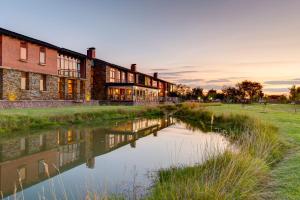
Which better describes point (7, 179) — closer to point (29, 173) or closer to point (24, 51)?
point (29, 173)

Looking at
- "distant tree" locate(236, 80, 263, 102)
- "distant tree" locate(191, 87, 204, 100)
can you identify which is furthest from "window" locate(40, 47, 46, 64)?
"distant tree" locate(236, 80, 263, 102)

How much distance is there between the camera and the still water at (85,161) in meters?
6.61

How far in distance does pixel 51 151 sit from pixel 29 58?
16.7 meters

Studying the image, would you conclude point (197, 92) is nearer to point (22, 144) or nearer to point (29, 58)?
point (29, 58)

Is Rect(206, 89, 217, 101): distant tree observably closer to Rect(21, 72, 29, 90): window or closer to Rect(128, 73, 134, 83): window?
Rect(128, 73, 134, 83): window

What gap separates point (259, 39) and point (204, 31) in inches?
196

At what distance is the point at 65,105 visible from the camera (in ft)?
95.0

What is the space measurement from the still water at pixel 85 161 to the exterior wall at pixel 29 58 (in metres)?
10.6

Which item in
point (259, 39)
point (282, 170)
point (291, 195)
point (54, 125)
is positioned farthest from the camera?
point (259, 39)

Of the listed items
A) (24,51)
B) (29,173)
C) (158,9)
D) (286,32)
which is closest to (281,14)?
(286,32)

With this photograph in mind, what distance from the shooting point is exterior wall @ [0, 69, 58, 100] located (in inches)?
881

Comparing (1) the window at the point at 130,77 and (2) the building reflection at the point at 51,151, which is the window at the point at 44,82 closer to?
(2) the building reflection at the point at 51,151


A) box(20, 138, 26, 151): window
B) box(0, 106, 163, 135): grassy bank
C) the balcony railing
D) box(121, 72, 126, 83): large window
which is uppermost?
box(121, 72, 126, 83): large window

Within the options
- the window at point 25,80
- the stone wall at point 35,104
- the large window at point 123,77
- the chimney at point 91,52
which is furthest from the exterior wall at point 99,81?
the window at point 25,80
